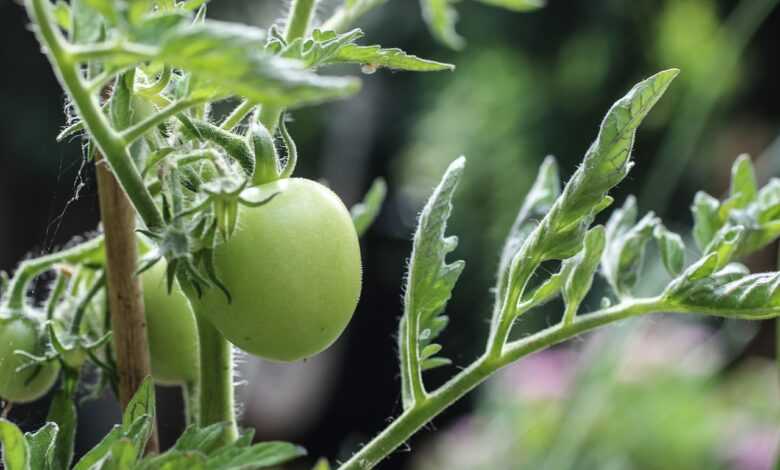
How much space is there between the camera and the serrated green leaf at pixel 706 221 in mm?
547

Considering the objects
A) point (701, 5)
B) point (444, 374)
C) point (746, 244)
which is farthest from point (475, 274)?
point (746, 244)

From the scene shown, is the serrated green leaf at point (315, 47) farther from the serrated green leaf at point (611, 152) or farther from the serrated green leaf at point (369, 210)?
the serrated green leaf at point (369, 210)

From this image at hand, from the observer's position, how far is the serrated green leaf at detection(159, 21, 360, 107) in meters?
0.27

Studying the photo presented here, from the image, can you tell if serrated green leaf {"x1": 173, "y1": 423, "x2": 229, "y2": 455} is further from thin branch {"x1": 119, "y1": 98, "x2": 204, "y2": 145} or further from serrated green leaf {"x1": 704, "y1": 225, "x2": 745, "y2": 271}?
serrated green leaf {"x1": 704, "y1": 225, "x2": 745, "y2": 271}

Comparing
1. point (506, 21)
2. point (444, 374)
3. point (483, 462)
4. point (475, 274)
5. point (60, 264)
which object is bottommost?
point (444, 374)

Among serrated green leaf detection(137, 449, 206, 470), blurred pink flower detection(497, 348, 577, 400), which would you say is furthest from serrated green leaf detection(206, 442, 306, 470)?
blurred pink flower detection(497, 348, 577, 400)

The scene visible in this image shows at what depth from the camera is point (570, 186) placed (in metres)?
0.41

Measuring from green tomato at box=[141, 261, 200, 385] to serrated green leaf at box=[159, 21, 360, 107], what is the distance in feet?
0.77

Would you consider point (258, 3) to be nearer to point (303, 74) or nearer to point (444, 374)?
point (444, 374)

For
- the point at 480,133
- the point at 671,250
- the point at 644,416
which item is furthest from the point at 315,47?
the point at 480,133

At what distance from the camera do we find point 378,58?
1.35ft

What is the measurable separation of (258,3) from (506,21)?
42.3 inches

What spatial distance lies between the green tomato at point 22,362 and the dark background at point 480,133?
212cm

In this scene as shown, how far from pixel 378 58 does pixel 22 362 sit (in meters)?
0.25
